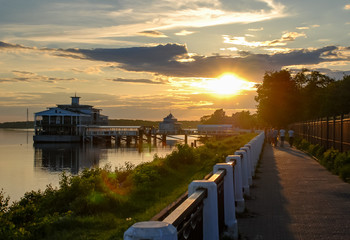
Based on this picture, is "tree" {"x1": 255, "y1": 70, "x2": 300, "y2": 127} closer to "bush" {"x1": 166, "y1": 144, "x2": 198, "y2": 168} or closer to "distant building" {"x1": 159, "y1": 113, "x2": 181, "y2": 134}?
"bush" {"x1": 166, "y1": 144, "x2": 198, "y2": 168}

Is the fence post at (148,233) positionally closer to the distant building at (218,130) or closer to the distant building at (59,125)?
the distant building at (59,125)

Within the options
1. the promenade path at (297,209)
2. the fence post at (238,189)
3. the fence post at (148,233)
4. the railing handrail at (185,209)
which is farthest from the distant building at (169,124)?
the fence post at (148,233)

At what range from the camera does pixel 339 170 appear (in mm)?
17109

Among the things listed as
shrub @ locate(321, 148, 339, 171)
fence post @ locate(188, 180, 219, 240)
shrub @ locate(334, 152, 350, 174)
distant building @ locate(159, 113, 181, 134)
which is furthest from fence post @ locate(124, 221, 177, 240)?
distant building @ locate(159, 113, 181, 134)

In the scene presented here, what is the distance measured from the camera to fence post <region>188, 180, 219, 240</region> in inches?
241

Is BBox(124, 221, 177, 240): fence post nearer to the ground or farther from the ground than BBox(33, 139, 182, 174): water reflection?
farther from the ground

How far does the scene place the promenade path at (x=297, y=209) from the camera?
8.22 metres

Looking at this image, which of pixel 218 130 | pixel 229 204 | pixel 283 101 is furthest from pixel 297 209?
pixel 218 130

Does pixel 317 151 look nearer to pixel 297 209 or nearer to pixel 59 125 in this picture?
pixel 297 209

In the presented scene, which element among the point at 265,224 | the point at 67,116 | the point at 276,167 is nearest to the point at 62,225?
the point at 265,224

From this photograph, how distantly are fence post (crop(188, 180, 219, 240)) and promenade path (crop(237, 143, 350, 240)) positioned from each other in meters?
1.78

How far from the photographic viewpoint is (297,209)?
10391 mm

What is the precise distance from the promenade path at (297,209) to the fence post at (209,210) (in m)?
1.78

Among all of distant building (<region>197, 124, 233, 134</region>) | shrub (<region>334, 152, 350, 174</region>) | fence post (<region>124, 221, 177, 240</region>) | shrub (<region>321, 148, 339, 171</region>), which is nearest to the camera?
fence post (<region>124, 221, 177, 240</region>)
